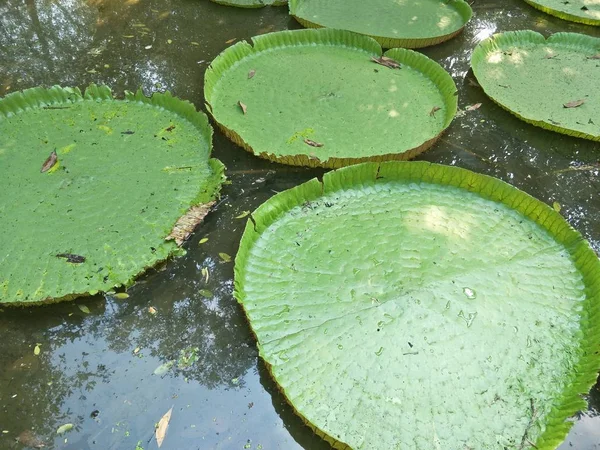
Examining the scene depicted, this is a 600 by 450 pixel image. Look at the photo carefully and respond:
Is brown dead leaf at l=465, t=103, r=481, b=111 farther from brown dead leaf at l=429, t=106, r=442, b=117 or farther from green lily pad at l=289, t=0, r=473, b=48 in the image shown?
green lily pad at l=289, t=0, r=473, b=48

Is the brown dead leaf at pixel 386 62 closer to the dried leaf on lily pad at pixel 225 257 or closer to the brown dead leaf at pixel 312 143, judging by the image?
the brown dead leaf at pixel 312 143

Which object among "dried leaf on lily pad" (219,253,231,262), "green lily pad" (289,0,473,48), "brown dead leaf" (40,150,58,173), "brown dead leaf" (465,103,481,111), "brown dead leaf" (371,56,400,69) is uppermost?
"green lily pad" (289,0,473,48)

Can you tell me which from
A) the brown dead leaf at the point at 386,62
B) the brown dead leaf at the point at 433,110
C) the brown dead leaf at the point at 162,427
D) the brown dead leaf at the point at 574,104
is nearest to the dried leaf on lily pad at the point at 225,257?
the brown dead leaf at the point at 162,427

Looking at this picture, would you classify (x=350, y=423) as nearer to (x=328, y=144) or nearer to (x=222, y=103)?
(x=328, y=144)

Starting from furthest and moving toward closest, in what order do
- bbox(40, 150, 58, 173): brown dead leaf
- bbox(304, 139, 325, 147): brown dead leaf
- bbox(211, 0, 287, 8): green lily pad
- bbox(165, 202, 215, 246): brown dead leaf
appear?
bbox(211, 0, 287, 8): green lily pad, bbox(304, 139, 325, 147): brown dead leaf, bbox(40, 150, 58, 173): brown dead leaf, bbox(165, 202, 215, 246): brown dead leaf

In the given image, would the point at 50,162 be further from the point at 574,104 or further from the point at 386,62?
the point at 574,104

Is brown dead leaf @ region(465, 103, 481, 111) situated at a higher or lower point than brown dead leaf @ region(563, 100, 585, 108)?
lower

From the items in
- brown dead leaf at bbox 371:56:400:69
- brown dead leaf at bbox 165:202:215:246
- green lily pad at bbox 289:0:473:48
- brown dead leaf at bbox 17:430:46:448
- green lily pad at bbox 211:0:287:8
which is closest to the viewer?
brown dead leaf at bbox 17:430:46:448

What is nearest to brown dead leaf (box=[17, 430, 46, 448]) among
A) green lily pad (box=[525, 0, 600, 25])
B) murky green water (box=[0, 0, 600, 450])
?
murky green water (box=[0, 0, 600, 450])
